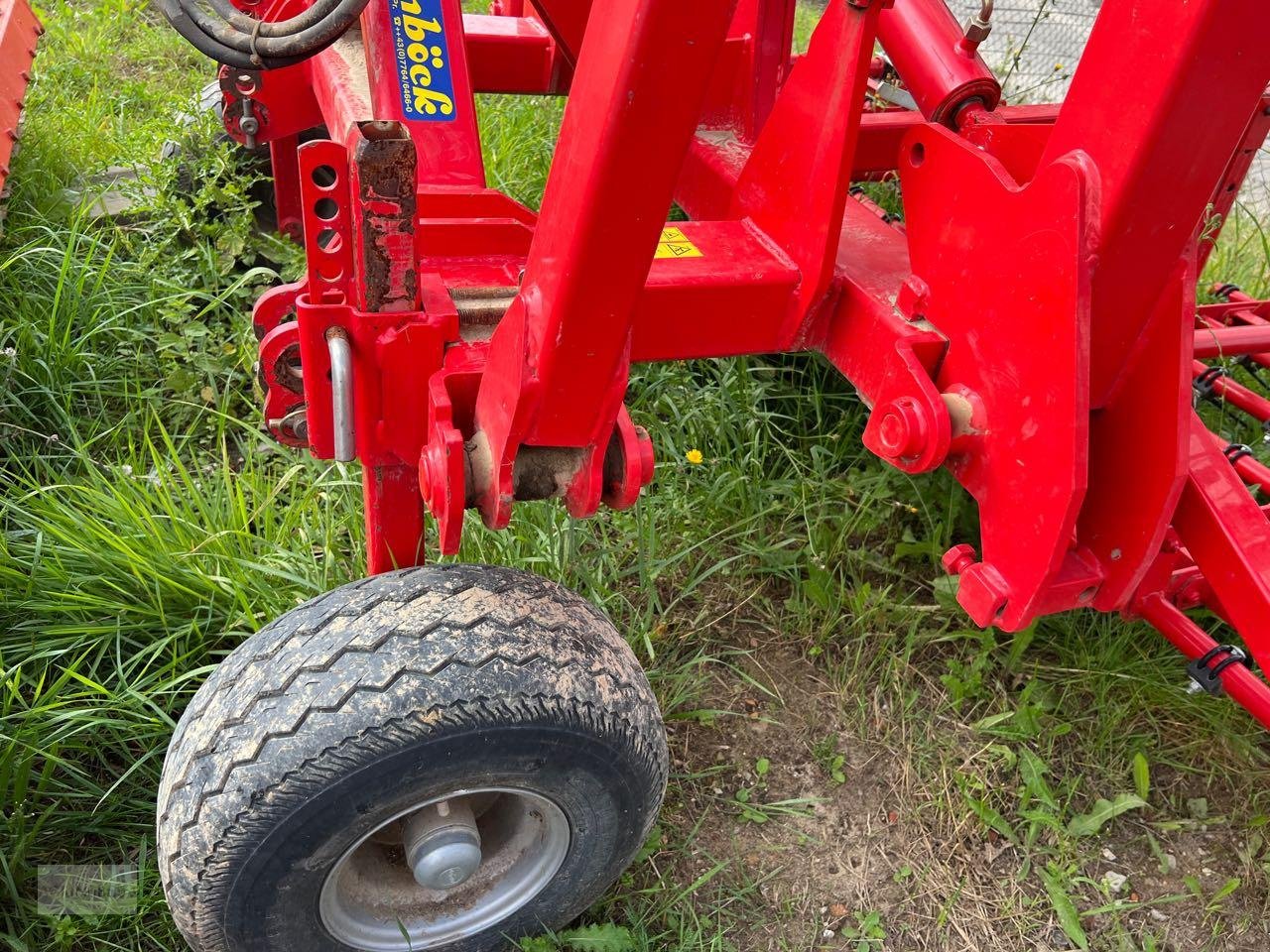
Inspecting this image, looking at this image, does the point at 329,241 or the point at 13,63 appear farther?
the point at 13,63

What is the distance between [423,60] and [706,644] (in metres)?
1.35

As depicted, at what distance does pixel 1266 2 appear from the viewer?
3.72ft

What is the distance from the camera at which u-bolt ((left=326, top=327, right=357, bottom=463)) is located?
4.67 feet

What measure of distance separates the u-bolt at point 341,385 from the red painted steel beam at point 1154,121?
0.99 meters

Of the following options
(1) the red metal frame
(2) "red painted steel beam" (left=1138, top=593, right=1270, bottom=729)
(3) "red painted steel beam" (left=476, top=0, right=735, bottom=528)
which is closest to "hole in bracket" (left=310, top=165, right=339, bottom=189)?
(1) the red metal frame

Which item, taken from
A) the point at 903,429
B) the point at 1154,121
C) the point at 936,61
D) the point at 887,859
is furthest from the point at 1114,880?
the point at 936,61

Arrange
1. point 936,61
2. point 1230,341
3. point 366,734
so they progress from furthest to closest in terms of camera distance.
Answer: point 1230,341 → point 936,61 → point 366,734

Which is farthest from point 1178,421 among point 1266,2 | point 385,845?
point 385,845

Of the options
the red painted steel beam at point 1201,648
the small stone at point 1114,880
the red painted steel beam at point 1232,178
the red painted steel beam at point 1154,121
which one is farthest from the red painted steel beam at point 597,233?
the small stone at point 1114,880

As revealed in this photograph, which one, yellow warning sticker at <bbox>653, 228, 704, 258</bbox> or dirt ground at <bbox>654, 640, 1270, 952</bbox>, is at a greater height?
yellow warning sticker at <bbox>653, 228, 704, 258</bbox>

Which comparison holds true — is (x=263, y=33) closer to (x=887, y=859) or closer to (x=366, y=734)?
(x=366, y=734)

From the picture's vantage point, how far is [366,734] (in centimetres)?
137

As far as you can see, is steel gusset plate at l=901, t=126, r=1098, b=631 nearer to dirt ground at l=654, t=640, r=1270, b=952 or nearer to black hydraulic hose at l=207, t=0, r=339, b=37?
dirt ground at l=654, t=640, r=1270, b=952

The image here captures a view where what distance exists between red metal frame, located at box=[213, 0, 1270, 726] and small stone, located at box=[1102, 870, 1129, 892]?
1.62ft
